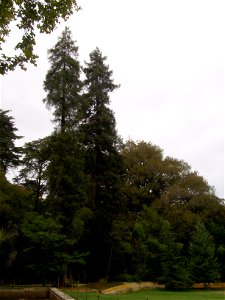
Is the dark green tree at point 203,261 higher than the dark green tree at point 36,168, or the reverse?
the dark green tree at point 36,168

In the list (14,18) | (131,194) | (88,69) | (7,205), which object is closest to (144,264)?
(131,194)

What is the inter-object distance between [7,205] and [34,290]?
7981 millimetres

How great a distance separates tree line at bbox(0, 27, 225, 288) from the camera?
29.8 metres

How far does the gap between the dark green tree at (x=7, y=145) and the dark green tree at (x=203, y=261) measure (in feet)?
59.4

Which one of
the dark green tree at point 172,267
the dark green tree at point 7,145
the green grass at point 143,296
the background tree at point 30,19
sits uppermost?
the dark green tree at point 7,145

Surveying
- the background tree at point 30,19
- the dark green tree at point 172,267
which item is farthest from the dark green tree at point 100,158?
the background tree at point 30,19

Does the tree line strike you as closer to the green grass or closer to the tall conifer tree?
the tall conifer tree

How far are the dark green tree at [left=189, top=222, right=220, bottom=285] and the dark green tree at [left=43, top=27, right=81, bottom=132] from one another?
49.1 ft

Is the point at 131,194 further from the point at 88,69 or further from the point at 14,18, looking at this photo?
the point at 14,18

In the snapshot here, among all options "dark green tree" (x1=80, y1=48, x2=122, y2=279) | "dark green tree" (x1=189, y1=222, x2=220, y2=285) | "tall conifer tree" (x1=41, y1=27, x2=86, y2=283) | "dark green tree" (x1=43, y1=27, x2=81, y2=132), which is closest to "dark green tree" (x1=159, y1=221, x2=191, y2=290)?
"dark green tree" (x1=189, y1=222, x2=220, y2=285)

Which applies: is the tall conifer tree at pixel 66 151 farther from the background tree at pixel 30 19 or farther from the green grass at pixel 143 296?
the background tree at pixel 30 19

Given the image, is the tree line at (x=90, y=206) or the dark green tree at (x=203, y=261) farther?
the dark green tree at (x=203, y=261)

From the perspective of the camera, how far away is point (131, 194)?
144ft

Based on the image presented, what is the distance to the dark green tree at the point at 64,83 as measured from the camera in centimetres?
3312
